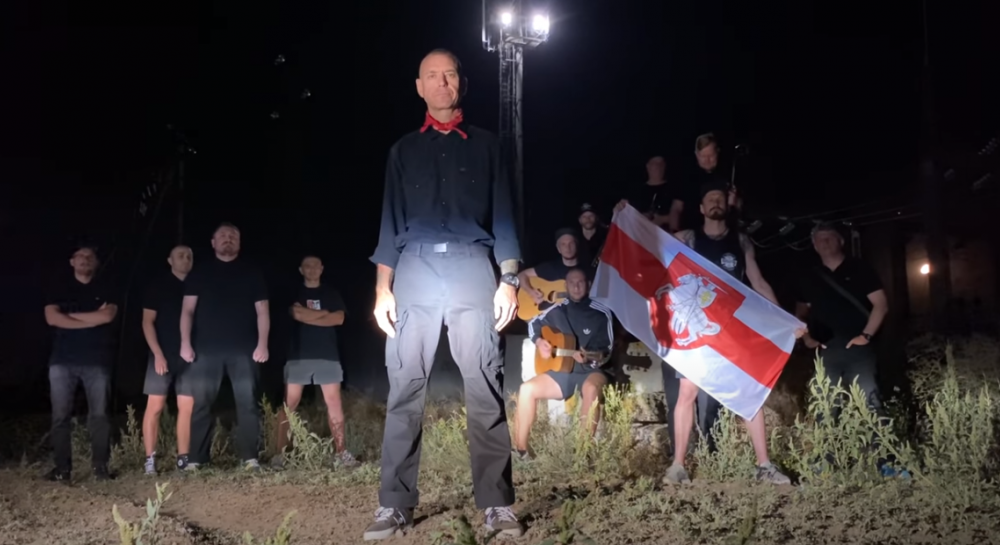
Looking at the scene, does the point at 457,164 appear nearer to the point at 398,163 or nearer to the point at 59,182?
the point at 398,163

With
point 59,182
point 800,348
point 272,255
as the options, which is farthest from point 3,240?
point 800,348

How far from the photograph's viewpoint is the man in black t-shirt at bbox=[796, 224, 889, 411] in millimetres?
5488

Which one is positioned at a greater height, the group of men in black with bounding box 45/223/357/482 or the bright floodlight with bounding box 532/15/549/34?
the bright floodlight with bounding box 532/15/549/34

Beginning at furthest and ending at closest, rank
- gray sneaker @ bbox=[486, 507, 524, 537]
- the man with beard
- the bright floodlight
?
the bright floodlight
the man with beard
gray sneaker @ bbox=[486, 507, 524, 537]

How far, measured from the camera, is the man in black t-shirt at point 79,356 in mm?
5891

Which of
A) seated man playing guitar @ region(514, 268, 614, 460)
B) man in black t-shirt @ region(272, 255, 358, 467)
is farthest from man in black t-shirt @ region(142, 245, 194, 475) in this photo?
seated man playing guitar @ region(514, 268, 614, 460)

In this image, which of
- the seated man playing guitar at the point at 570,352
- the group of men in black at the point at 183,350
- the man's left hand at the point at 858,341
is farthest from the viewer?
the seated man playing guitar at the point at 570,352

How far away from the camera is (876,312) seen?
5543 millimetres

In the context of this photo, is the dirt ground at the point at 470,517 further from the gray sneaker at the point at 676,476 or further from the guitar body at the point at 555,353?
the guitar body at the point at 555,353

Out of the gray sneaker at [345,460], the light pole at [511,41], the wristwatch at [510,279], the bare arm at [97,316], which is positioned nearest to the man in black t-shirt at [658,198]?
the wristwatch at [510,279]

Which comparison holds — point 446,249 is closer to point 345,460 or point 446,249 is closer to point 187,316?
point 345,460

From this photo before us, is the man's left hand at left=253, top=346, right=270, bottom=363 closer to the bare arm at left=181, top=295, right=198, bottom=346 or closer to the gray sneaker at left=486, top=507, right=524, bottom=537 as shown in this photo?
the bare arm at left=181, top=295, right=198, bottom=346

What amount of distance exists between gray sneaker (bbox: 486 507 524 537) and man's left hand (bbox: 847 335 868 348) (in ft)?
9.84

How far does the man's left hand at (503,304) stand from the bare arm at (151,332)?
3.61m
